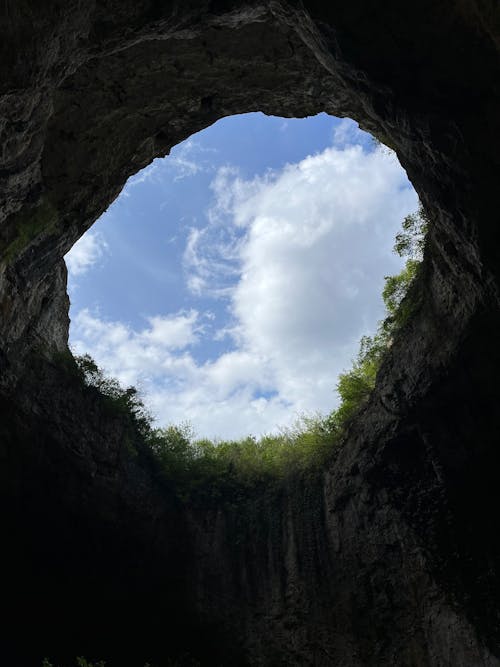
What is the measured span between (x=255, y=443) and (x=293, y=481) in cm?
284

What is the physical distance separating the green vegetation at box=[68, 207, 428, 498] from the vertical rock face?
58 centimetres

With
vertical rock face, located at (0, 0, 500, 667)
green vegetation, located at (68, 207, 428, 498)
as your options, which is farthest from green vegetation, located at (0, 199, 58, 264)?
green vegetation, located at (68, 207, 428, 498)

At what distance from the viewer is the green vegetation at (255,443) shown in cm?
1227

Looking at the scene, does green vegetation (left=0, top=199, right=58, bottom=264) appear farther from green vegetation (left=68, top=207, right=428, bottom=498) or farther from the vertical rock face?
green vegetation (left=68, top=207, right=428, bottom=498)

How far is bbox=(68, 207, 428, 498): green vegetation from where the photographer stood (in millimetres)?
12273

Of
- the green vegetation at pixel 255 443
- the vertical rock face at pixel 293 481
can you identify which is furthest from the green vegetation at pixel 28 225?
the green vegetation at pixel 255 443

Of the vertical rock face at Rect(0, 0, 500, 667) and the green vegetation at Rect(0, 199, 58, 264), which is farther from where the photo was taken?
the green vegetation at Rect(0, 199, 58, 264)

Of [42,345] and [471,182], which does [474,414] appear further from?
[42,345]

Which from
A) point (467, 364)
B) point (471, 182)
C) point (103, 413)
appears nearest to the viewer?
point (471, 182)

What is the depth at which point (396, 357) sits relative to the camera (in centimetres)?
1129

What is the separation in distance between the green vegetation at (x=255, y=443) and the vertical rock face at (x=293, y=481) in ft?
1.90

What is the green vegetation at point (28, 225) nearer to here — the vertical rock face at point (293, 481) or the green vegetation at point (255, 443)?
the vertical rock face at point (293, 481)

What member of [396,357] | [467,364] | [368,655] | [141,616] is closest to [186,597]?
[141,616]

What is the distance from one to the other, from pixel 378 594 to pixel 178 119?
37.0 ft
